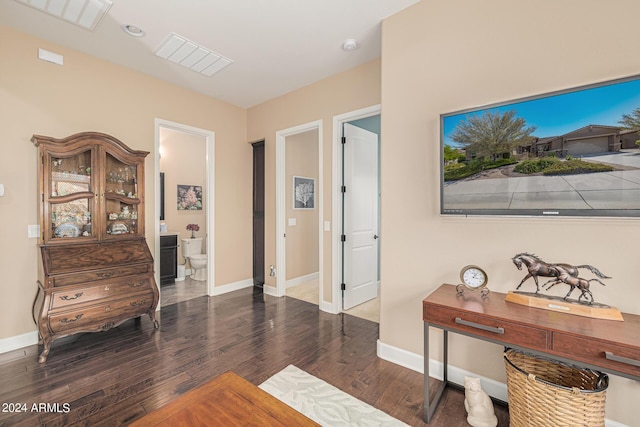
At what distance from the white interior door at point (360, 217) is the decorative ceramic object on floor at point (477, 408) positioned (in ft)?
6.43

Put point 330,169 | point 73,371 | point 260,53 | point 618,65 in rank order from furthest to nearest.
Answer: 1. point 330,169
2. point 260,53
3. point 73,371
4. point 618,65

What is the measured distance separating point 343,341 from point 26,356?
115 inches

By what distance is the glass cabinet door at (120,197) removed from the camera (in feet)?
10.1

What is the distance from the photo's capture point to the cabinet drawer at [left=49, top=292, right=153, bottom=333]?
8.05 feet

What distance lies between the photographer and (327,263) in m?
3.61

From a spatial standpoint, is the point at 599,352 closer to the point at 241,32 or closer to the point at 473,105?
the point at 473,105

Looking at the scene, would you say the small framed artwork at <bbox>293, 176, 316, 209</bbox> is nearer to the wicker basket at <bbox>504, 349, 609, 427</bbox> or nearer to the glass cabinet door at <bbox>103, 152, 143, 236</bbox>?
the glass cabinet door at <bbox>103, 152, 143, 236</bbox>

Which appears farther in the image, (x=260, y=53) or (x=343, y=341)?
(x=260, y=53)

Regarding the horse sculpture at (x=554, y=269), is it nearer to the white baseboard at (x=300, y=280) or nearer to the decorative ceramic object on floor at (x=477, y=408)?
the decorative ceramic object on floor at (x=477, y=408)

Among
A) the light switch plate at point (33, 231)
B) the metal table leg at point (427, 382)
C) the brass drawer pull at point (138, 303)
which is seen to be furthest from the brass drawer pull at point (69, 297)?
the metal table leg at point (427, 382)

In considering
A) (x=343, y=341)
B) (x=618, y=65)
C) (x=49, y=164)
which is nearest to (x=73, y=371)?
(x=49, y=164)

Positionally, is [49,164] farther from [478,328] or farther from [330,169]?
[478,328]

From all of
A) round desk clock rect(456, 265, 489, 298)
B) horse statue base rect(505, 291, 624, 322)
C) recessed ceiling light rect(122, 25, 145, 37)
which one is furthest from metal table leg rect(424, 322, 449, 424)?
recessed ceiling light rect(122, 25, 145, 37)

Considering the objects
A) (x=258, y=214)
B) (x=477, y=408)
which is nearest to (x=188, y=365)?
(x=477, y=408)
